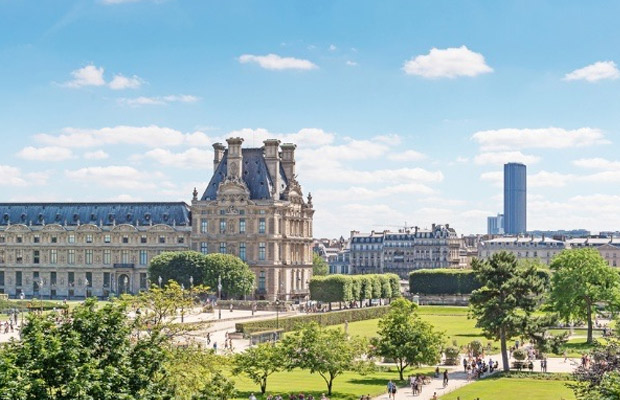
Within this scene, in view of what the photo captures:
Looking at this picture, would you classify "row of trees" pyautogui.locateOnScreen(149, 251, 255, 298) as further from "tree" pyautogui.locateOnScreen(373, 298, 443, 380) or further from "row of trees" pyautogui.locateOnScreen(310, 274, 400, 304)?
"tree" pyautogui.locateOnScreen(373, 298, 443, 380)

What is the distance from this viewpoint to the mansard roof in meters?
138

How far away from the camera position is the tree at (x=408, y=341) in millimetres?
59281

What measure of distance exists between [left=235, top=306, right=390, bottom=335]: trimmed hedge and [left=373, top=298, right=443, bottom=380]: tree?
12026mm

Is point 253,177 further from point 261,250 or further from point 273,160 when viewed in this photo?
point 261,250

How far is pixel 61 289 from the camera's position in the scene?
139625 millimetres

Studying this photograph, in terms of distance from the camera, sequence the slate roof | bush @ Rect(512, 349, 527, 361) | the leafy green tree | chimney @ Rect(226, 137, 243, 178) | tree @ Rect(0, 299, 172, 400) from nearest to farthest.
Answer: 1. tree @ Rect(0, 299, 172, 400)
2. bush @ Rect(512, 349, 527, 361)
3. the leafy green tree
4. the slate roof
5. chimney @ Rect(226, 137, 243, 178)

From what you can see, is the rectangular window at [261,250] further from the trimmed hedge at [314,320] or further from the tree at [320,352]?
the tree at [320,352]

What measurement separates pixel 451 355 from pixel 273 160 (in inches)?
2636

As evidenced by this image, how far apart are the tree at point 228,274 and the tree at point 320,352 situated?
63285 millimetres

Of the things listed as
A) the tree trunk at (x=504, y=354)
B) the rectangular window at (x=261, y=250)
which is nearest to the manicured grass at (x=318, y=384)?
the tree trunk at (x=504, y=354)

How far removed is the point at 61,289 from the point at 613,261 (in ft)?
357

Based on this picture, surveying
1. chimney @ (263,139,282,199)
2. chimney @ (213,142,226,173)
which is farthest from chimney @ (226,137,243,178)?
chimney @ (213,142,226,173)

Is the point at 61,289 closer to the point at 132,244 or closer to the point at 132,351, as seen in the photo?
the point at 132,244

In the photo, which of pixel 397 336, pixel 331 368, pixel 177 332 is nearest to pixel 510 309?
pixel 397 336
